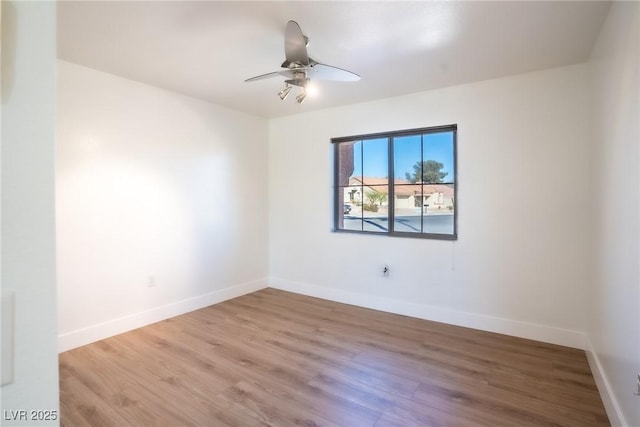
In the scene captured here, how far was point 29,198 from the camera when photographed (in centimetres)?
51

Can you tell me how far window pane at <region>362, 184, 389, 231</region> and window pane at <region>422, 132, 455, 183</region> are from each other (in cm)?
53

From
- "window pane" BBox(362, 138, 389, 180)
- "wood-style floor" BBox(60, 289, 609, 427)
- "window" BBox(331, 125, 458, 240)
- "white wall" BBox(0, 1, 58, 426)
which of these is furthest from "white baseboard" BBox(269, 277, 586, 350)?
"white wall" BBox(0, 1, 58, 426)

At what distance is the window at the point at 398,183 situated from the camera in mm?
3559

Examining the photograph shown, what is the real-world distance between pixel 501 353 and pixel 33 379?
3141 millimetres

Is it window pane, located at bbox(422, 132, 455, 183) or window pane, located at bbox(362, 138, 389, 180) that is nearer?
window pane, located at bbox(422, 132, 455, 183)

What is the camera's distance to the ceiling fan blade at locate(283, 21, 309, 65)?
1957 millimetres

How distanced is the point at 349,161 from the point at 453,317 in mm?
2190

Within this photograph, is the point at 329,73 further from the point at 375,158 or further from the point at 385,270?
the point at 385,270

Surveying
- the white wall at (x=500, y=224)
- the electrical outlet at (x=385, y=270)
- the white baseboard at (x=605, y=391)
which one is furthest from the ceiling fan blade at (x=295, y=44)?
the white baseboard at (x=605, y=391)

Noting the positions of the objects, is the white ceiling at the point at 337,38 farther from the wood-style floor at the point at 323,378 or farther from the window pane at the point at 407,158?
the wood-style floor at the point at 323,378

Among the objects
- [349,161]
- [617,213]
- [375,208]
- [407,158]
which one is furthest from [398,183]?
[617,213]

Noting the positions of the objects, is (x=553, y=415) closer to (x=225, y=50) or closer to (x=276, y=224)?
(x=225, y=50)

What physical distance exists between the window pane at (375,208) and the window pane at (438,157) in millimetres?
534

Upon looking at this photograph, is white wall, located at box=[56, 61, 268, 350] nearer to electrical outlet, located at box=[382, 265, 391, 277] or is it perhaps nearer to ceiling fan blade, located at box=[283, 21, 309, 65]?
electrical outlet, located at box=[382, 265, 391, 277]
